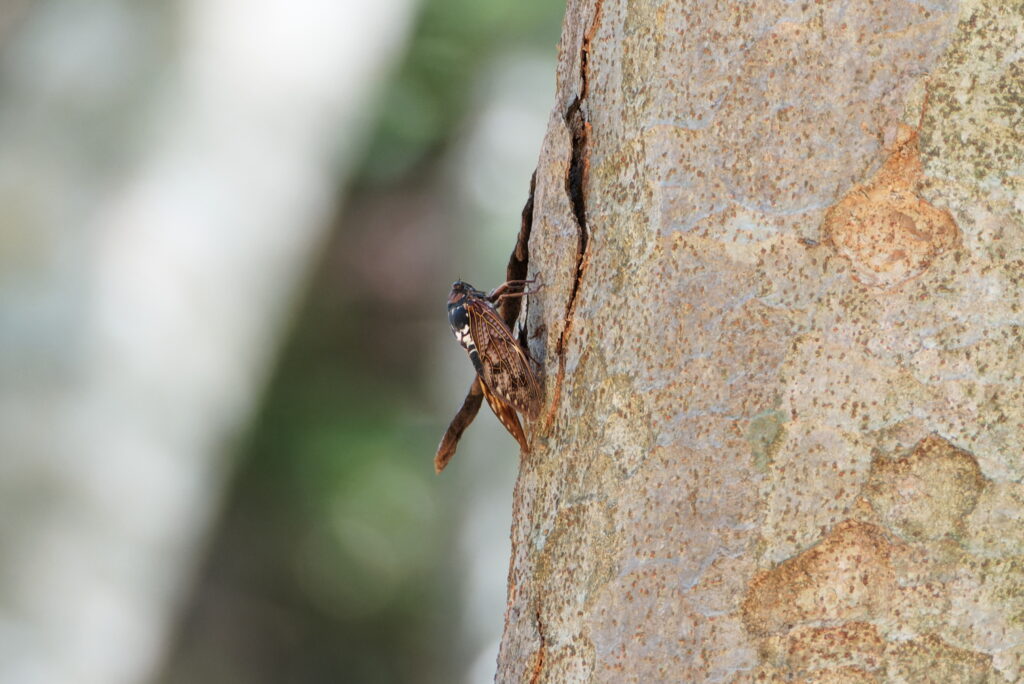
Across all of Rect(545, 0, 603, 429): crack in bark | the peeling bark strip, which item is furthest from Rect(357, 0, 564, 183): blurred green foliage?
Rect(545, 0, 603, 429): crack in bark

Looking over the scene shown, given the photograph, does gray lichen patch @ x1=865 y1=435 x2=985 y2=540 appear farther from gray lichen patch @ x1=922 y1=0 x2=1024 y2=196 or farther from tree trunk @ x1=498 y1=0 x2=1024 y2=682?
gray lichen patch @ x1=922 y1=0 x2=1024 y2=196

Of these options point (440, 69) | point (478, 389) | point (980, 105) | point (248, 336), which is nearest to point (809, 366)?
point (980, 105)

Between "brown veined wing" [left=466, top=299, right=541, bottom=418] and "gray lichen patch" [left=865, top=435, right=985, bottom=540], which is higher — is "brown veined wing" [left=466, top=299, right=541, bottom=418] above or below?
above

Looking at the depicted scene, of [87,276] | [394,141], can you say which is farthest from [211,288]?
[394,141]

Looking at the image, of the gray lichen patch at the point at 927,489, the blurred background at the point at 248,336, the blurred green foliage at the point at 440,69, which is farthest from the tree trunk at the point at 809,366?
the blurred green foliage at the point at 440,69

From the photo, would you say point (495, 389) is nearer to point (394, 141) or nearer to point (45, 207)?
point (45, 207)

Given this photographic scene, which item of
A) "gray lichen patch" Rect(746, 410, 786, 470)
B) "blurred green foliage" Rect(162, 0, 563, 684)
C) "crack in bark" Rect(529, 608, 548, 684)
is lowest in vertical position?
"crack in bark" Rect(529, 608, 548, 684)

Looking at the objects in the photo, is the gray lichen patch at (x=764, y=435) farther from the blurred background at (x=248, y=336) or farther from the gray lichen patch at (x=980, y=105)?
the blurred background at (x=248, y=336)
